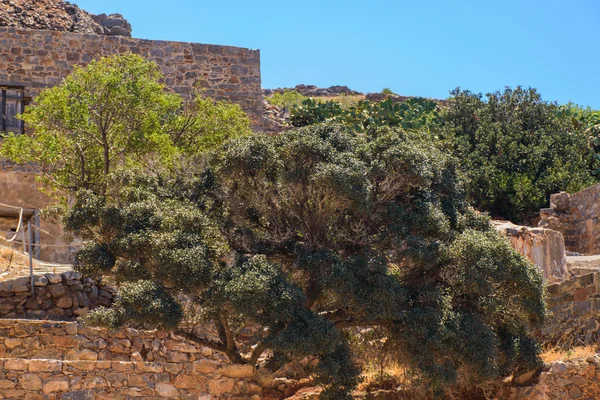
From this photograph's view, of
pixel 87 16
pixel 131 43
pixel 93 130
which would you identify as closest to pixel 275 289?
pixel 93 130

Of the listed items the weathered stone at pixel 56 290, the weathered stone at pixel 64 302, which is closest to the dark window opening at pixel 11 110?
the weathered stone at pixel 56 290

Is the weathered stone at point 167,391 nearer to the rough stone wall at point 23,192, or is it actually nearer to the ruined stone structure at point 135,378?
the ruined stone structure at point 135,378

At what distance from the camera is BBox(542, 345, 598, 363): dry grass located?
16.5m

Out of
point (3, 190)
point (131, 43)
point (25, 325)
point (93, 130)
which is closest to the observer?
point (25, 325)

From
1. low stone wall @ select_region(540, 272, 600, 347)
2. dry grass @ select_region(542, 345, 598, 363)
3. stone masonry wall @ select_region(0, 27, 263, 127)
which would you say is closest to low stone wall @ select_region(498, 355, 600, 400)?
dry grass @ select_region(542, 345, 598, 363)

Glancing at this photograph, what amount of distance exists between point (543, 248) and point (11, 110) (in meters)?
16.0

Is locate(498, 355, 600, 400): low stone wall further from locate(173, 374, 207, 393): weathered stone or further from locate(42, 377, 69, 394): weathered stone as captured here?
locate(42, 377, 69, 394): weathered stone

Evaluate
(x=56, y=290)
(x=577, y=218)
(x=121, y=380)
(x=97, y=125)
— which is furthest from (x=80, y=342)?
(x=577, y=218)

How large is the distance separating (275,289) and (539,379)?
4.00 m

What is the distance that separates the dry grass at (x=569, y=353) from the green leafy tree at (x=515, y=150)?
11563 mm

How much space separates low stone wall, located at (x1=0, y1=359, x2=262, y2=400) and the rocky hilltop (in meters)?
21.1

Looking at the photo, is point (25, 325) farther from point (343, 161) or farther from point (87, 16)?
point (87, 16)

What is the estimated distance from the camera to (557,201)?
28.1 m

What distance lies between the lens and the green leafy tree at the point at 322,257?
51.8 feet
